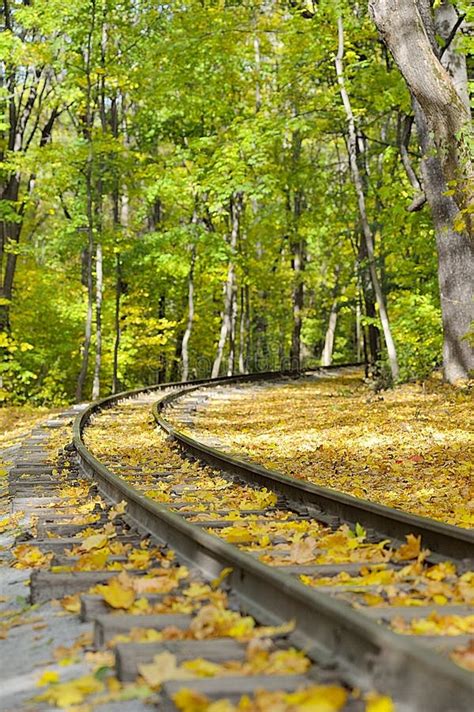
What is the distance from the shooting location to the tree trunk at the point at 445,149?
14.2 metres

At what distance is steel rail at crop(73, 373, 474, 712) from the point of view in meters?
2.52

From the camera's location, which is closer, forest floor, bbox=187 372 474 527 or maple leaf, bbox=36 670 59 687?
maple leaf, bbox=36 670 59 687

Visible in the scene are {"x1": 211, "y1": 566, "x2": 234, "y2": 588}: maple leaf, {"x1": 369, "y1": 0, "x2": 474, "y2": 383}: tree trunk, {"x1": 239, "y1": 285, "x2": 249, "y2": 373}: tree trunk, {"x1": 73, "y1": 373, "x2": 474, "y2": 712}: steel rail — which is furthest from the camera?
{"x1": 239, "y1": 285, "x2": 249, "y2": 373}: tree trunk

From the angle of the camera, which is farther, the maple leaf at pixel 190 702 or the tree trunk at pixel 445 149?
the tree trunk at pixel 445 149

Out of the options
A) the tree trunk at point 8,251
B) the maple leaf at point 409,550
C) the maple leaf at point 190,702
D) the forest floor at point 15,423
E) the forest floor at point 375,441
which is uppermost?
the tree trunk at point 8,251

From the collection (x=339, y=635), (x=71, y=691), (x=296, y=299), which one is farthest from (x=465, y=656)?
(x=296, y=299)

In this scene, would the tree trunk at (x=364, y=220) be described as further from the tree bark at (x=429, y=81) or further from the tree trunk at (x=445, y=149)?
the tree bark at (x=429, y=81)

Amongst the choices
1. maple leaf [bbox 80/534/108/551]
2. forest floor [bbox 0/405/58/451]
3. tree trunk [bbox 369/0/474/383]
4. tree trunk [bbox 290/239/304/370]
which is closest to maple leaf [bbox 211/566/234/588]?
maple leaf [bbox 80/534/108/551]

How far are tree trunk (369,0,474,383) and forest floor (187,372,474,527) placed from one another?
4.62ft

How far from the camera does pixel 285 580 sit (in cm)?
371

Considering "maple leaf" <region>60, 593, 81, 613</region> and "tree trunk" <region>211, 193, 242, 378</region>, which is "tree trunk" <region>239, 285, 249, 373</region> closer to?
"tree trunk" <region>211, 193, 242, 378</region>

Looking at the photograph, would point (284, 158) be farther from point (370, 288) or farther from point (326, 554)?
point (326, 554)

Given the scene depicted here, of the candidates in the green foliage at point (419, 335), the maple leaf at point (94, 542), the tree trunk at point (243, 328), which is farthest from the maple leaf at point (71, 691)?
the tree trunk at point (243, 328)

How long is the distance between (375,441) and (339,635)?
331 inches
